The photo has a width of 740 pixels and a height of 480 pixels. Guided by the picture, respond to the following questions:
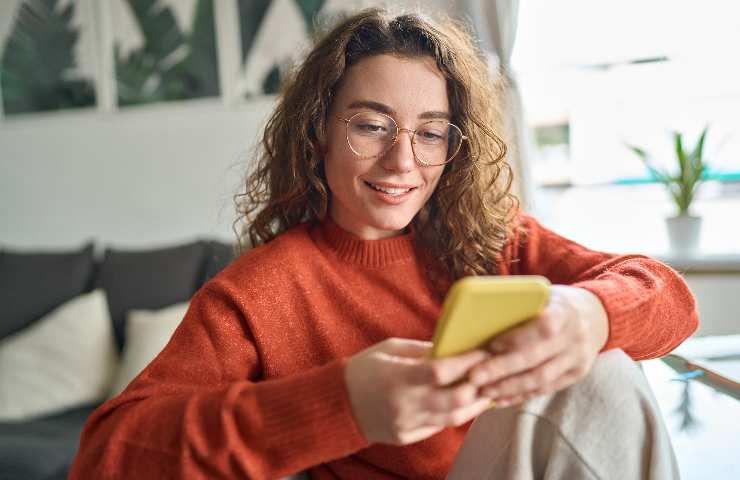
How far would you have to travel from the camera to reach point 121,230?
3.13 meters

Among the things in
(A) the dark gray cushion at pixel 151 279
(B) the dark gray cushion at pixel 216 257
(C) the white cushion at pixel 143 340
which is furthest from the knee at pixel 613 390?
(A) the dark gray cushion at pixel 151 279

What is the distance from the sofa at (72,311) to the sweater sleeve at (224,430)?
1395 mm

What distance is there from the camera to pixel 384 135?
1.12 m

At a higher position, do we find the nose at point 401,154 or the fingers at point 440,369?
the nose at point 401,154

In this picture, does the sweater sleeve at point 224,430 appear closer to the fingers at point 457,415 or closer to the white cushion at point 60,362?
the fingers at point 457,415

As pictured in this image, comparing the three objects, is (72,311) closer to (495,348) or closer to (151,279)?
(151,279)

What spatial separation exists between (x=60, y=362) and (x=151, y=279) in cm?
45

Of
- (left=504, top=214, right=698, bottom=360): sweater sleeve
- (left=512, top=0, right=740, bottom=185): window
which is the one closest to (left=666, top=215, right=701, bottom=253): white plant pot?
(left=512, top=0, right=740, bottom=185): window

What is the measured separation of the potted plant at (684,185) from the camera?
7.97 ft

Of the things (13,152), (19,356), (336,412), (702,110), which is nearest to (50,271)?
(19,356)

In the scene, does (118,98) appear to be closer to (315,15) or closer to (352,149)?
(315,15)

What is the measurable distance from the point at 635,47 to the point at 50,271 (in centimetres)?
264

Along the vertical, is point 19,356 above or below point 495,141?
below

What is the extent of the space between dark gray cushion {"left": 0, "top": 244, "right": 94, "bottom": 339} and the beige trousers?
230cm
